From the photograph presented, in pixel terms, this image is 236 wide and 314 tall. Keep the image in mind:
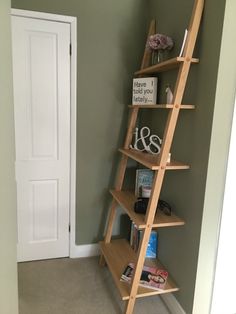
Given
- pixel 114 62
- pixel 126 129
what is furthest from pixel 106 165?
pixel 114 62

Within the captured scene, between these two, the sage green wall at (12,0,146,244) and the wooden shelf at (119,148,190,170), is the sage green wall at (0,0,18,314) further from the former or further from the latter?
the sage green wall at (12,0,146,244)

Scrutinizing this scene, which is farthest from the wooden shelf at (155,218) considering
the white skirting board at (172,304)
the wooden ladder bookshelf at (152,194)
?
the white skirting board at (172,304)

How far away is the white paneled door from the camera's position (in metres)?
2.10

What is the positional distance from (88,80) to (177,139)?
37.9 inches

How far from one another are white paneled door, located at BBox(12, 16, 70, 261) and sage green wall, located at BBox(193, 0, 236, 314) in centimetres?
128

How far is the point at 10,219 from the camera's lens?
104 cm

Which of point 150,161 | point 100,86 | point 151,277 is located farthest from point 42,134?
point 151,277

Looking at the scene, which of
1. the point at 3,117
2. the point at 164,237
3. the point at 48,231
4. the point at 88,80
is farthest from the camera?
the point at 48,231

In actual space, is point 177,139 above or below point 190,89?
below

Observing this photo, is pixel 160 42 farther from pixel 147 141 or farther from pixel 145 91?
pixel 147 141

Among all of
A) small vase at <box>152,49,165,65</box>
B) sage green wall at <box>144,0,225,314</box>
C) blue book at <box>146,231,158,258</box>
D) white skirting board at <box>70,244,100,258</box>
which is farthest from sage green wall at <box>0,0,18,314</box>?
white skirting board at <box>70,244,100,258</box>

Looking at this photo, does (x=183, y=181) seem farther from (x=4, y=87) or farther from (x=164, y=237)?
(x=4, y=87)

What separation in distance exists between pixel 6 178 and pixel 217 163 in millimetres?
1148

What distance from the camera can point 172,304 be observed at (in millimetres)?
1881
